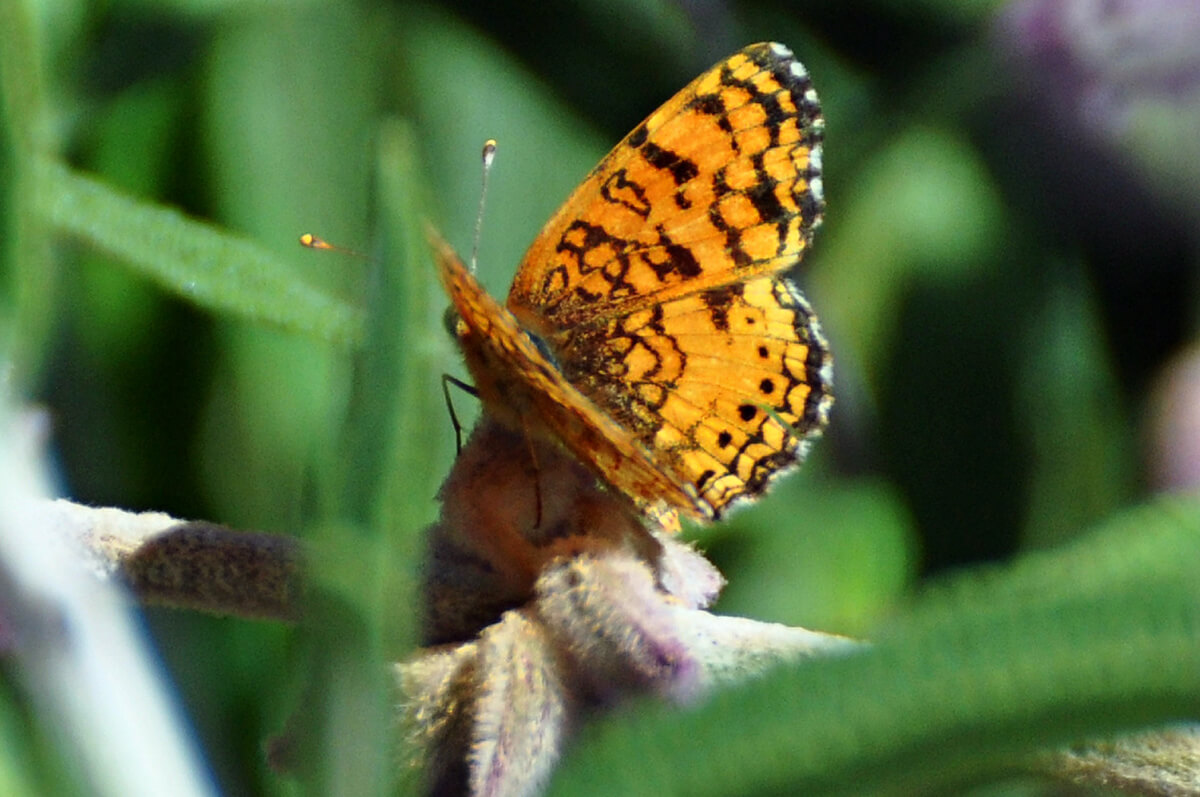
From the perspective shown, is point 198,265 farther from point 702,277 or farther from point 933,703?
point 933,703

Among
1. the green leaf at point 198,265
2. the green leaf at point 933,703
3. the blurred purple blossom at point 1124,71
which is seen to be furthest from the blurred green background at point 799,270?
the green leaf at point 933,703

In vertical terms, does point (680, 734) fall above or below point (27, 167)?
below

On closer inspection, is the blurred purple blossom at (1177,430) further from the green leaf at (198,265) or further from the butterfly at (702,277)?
the green leaf at (198,265)

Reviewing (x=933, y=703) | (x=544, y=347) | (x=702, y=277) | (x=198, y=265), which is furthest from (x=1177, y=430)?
(x=933, y=703)

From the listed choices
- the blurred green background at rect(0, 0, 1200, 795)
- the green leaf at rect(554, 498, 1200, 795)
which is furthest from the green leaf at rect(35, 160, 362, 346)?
the green leaf at rect(554, 498, 1200, 795)

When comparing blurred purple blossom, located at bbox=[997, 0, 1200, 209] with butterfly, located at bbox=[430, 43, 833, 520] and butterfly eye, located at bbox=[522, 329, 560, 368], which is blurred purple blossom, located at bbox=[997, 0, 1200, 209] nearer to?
butterfly, located at bbox=[430, 43, 833, 520]

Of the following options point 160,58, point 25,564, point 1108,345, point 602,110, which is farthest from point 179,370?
point 1108,345

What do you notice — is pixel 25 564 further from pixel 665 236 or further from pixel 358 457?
pixel 665 236
